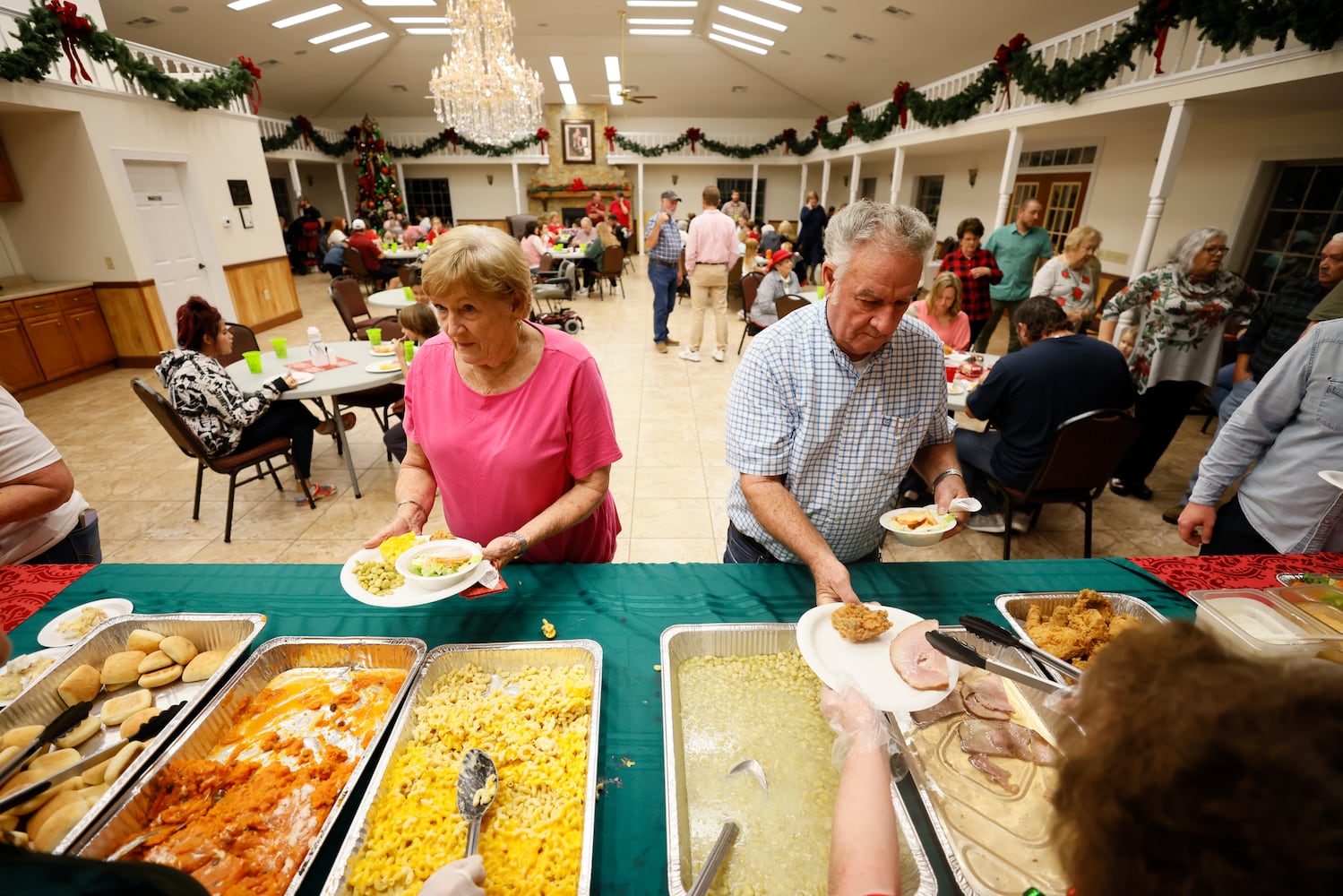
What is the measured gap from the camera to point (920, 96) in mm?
8773

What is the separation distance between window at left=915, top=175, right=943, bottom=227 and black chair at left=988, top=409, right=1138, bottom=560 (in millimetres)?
11734

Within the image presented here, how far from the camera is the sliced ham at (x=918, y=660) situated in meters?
1.10

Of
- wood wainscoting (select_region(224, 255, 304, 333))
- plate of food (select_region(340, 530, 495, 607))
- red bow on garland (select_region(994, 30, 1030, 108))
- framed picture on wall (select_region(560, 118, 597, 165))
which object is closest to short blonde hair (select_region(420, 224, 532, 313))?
plate of food (select_region(340, 530, 495, 607))

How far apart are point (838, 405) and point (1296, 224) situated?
729 centimetres

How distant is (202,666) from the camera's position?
1.27m

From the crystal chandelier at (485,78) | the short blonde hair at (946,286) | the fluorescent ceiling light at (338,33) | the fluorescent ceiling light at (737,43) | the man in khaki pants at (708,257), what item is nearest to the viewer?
the short blonde hair at (946,286)

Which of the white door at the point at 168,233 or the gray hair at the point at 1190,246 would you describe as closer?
the gray hair at the point at 1190,246

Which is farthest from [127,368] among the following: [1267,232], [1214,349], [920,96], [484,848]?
[1267,232]

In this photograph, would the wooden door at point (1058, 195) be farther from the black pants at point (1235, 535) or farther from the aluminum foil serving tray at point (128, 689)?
the aluminum foil serving tray at point (128, 689)

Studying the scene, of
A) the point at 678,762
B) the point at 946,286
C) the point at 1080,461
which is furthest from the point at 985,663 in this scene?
the point at 946,286

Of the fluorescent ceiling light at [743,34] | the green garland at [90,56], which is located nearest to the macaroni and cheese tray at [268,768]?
the green garland at [90,56]

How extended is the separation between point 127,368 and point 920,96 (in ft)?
37.8

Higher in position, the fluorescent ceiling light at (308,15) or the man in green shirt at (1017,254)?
the fluorescent ceiling light at (308,15)

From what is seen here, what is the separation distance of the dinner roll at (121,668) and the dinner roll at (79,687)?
2cm
